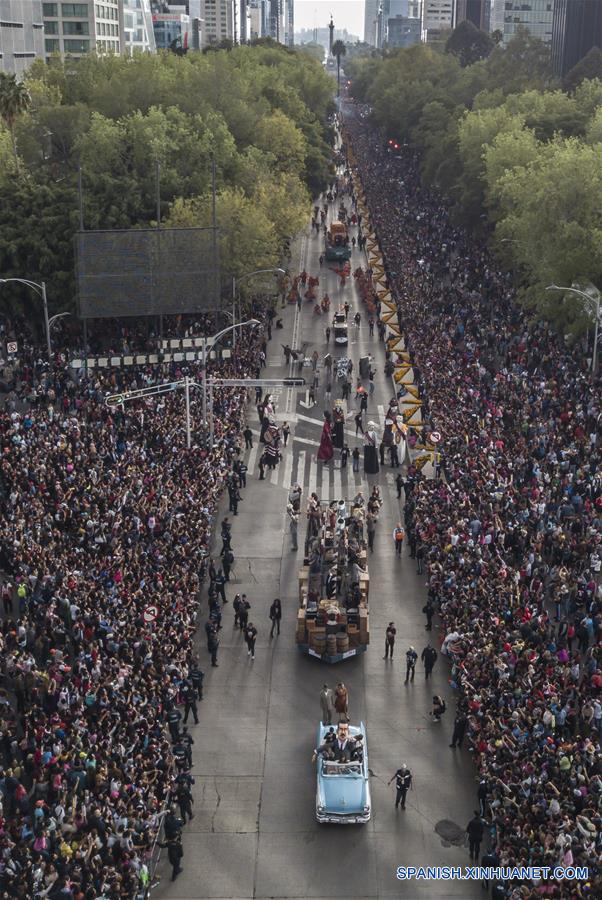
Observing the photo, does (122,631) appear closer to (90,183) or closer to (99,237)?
(99,237)

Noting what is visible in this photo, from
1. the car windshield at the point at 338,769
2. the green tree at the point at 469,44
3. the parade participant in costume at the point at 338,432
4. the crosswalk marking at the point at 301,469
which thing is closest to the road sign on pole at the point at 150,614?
the car windshield at the point at 338,769

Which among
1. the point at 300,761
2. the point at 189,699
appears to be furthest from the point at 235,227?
the point at 300,761

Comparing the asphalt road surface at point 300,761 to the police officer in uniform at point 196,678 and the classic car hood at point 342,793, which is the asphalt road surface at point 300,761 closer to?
the police officer in uniform at point 196,678

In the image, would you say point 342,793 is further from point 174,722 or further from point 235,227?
point 235,227

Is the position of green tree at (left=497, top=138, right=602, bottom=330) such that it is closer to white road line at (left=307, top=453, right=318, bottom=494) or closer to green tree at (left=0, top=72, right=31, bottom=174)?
white road line at (left=307, top=453, right=318, bottom=494)

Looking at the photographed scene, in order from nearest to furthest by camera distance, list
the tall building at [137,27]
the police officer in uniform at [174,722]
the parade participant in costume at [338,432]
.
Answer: the police officer in uniform at [174,722] → the parade participant in costume at [338,432] → the tall building at [137,27]

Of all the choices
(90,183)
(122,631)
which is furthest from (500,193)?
(122,631)
